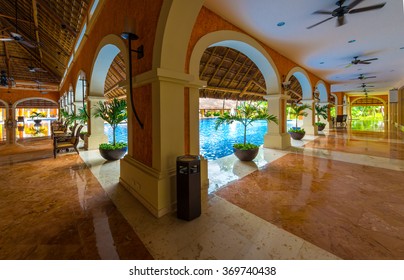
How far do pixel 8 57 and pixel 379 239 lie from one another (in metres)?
20.1

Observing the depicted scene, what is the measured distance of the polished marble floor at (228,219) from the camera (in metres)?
1.76

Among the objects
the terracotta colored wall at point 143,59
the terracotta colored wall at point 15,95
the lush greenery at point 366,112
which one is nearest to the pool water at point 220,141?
the terracotta colored wall at point 143,59

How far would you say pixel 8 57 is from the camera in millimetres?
13172

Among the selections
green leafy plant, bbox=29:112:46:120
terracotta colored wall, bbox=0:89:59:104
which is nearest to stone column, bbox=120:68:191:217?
terracotta colored wall, bbox=0:89:59:104

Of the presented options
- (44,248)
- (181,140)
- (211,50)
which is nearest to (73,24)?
(211,50)

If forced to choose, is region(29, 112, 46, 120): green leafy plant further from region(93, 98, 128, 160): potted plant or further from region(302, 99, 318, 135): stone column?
region(302, 99, 318, 135): stone column

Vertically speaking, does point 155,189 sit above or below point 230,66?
below

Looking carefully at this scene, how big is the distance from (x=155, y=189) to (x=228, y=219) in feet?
3.22

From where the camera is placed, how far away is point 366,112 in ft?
109

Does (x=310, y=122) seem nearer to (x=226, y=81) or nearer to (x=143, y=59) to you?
(x=226, y=81)

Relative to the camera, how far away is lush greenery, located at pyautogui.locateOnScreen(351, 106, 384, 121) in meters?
31.8

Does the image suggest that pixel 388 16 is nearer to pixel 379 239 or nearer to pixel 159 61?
pixel 379 239

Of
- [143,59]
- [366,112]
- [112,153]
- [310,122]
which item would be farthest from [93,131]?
[366,112]

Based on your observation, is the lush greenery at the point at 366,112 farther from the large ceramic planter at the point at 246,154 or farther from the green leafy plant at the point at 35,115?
the green leafy plant at the point at 35,115
